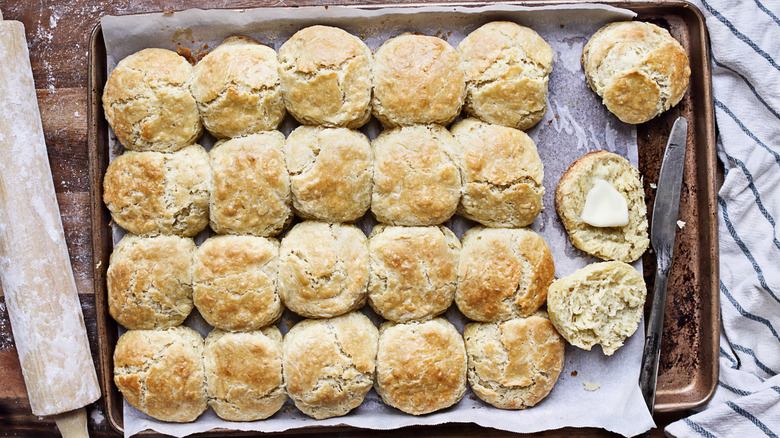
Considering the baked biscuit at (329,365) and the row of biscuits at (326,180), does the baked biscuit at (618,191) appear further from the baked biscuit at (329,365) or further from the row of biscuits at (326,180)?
the baked biscuit at (329,365)

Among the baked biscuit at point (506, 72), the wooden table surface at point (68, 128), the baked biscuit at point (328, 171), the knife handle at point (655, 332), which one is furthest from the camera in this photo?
the wooden table surface at point (68, 128)

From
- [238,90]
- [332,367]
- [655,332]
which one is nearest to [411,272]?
[332,367]

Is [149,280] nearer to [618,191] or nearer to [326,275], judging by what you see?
[326,275]

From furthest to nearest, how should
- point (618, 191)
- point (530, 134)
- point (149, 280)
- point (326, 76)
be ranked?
1. point (530, 134)
2. point (618, 191)
3. point (149, 280)
4. point (326, 76)

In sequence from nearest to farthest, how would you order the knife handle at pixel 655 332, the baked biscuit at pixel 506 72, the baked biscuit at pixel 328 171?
1. the baked biscuit at pixel 328 171
2. the baked biscuit at pixel 506 72
3. the knife handle at pixel 655 332

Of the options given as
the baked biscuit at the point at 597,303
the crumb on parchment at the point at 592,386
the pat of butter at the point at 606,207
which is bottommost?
the crumb on parchment at the point at 592,386

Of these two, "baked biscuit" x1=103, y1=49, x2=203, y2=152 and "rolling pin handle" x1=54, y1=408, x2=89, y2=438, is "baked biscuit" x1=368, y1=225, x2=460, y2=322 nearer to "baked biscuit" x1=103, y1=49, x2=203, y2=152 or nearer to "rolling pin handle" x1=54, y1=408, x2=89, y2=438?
"baked biscuit" x1=103, y1=49, x2=203, y2=152

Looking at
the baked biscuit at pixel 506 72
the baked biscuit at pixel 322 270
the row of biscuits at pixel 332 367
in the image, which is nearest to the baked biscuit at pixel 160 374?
the row of biscuits at pixel 332 367
